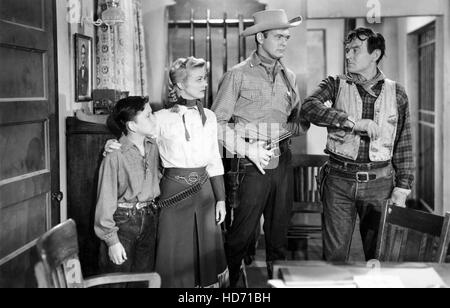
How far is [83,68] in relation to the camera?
3697 millimetres

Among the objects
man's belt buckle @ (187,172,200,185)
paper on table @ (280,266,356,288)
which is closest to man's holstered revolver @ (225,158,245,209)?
man's belt buckle @ (187,172,200,185)

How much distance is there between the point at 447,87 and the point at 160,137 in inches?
118

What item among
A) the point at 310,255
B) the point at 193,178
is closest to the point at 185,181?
the point at 193,178

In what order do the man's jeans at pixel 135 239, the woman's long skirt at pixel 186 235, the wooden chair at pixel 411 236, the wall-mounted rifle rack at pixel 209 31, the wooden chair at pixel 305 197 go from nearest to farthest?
the wooden chair at pixel 411 236 → the man's jeans at pixel 135 239 → the woman's long skirt at pixel 186 235 → the wooden chair at pixel 305 197 → the wall-mounted rifle rack at pixel 209 31

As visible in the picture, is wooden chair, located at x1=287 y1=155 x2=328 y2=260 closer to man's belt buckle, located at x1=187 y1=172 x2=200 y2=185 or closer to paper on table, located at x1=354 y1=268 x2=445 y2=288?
man's belt buckle, located at x1=187 y1=172 x2=200 y2=185

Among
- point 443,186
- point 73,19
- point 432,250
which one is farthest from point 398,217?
point 443,186

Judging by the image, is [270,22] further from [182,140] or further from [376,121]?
[182,140]

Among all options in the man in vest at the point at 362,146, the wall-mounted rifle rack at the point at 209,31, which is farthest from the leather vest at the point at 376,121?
the wall-mounted rifle rack at the point at 209,31

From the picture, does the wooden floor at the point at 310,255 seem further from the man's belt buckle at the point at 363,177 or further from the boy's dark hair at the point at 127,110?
the boy's dark hair at the point at 127,110

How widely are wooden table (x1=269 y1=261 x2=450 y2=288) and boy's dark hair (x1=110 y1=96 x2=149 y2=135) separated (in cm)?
121

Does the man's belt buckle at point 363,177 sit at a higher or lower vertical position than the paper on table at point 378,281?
higher

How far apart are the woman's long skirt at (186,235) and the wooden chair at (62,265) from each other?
792 mm

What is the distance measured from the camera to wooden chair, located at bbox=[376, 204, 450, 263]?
93.8 inches

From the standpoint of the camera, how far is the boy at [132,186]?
2.81 metres
